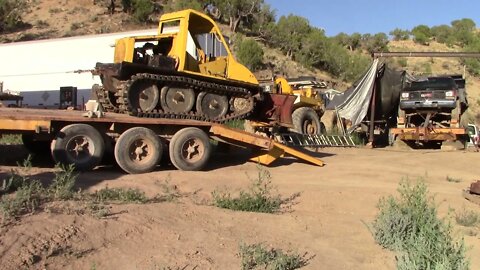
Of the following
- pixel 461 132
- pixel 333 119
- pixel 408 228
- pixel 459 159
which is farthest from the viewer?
pixel 333 119

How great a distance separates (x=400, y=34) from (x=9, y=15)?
158ft

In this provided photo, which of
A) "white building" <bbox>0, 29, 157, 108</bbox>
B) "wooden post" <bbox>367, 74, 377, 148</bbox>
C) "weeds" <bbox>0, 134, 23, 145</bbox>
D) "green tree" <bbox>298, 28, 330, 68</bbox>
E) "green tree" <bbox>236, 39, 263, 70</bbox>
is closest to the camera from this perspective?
"weeds" <bbox>0, 134, 23, 145</bbox>

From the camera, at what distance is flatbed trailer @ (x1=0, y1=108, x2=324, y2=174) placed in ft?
29.4

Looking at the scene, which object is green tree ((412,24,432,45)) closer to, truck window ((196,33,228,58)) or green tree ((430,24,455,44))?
green tree ((430,24,455,44))

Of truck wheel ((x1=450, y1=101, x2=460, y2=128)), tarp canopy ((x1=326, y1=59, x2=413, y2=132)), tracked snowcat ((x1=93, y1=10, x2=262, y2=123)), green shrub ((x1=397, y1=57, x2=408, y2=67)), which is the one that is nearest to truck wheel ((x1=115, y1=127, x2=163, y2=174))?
tracked snowcat ((x1=93, y1=10, x2=262, y2=123))

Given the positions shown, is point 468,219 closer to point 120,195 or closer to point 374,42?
point 120,195

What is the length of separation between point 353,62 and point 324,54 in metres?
2.91

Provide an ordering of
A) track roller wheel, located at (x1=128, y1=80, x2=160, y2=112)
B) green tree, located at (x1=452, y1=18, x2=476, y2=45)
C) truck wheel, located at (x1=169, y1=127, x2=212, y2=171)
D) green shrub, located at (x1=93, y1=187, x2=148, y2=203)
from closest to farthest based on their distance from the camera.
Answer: green shrub, located at (x1=93, y1=187, x2=148, y2=203) → truck wheel, located at (x1=169, y1=127, x2=212, y2=171) → track roller wheel, located at (x1=128, y1=80, x2=160, y2=112) → green tree, located at (x1=452, y1=18, x2=476, y2=45)

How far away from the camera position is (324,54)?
48094 mm

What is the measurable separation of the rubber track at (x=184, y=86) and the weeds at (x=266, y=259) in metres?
5.98

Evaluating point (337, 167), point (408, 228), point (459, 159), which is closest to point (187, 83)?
point (337, 167)

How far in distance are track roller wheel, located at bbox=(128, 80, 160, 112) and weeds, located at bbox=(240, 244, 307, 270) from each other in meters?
6.07

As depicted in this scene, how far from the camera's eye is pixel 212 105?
12.3 metres

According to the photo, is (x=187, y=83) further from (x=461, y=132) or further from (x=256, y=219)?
(x=461, y=132)
